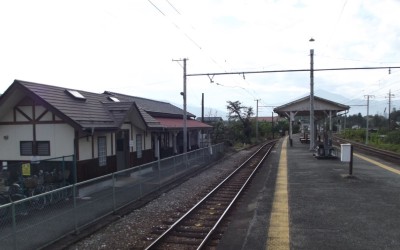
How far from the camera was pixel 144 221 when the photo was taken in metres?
10.8

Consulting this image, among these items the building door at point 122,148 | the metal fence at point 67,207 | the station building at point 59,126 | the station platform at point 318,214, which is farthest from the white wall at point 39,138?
the station platform at point 318,214

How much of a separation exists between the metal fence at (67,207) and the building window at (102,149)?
101 inches

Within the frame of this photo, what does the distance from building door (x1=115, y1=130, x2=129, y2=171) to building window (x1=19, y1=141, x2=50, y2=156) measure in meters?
4.01

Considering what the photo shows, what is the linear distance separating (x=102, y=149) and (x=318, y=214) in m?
9.98

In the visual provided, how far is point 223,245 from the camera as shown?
8242mm

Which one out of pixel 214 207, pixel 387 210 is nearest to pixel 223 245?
pixel 214 207

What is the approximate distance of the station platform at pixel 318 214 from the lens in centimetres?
820

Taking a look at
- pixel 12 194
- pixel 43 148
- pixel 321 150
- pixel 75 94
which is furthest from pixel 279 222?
pixel 321 150

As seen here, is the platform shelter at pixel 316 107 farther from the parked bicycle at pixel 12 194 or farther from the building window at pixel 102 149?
the parked bicycle at pixel 12 194

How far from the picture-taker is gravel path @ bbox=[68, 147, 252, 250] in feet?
28.6

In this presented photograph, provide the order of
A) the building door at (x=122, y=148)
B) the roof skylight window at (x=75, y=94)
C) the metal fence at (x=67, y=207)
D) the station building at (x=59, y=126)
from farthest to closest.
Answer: the building door at (x=122, y=148), the roof skylight window at (x=75, y=94), the station building at (x=59, y=126), the metal fence at (x=67, y=207)

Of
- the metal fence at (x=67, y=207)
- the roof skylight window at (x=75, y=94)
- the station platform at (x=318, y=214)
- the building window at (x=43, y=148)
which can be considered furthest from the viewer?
the roof skylight window at (x=75, y=94)

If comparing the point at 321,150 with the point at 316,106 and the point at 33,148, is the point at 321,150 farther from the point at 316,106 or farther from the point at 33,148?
the point at 33,148

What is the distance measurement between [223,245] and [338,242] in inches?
93.2
